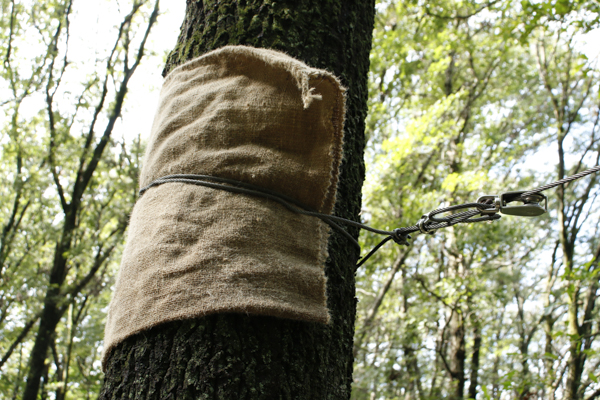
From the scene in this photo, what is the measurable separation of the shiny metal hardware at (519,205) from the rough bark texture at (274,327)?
0.43 meters

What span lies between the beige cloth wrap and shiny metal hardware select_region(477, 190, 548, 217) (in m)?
0.37

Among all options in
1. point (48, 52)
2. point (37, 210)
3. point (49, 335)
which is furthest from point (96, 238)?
point (48, 52)

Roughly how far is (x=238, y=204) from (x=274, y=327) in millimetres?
277

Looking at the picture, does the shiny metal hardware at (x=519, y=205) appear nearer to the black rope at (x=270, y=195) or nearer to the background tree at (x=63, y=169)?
the black rope at (x=270, y=195)

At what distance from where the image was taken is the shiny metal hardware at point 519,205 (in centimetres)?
88

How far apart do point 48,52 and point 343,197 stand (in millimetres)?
8540

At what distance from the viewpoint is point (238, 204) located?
913mm

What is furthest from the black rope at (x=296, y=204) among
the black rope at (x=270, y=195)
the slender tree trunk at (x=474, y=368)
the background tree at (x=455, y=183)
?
the slender tree trunk at (x=474, y=368)

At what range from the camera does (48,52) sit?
7.71 meters

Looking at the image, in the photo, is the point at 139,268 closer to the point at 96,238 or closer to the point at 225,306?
A: the point at 225,306

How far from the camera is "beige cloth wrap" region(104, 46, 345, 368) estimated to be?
85cm

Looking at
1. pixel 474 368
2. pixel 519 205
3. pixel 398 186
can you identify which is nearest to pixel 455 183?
pixel 398 186

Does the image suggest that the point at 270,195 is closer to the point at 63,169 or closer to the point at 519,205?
the point at 519,205

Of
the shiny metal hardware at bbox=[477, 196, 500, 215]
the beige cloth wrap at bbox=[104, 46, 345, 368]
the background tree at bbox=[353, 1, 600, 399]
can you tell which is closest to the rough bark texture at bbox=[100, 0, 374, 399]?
the beige cloth wrap at bbox=[104, 46, 345, 368]
